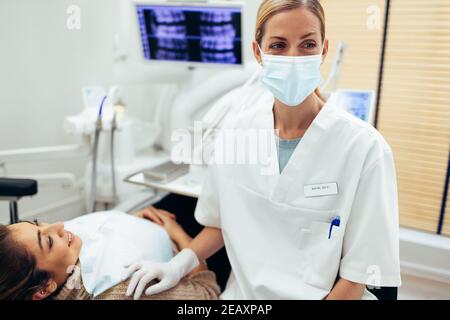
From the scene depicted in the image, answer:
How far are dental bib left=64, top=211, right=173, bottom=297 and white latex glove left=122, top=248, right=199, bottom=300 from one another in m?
0.03

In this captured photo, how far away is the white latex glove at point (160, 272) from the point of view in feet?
2.99

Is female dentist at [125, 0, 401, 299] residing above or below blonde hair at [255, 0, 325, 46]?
below

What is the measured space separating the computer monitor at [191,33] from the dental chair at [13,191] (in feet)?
2.88

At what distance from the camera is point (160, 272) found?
3.15ft

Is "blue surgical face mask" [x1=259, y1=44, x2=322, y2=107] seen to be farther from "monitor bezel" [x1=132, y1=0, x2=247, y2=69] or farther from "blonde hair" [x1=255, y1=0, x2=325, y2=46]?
"monitor bezel" [x1=132, y1=0, x2=247, y2=69]

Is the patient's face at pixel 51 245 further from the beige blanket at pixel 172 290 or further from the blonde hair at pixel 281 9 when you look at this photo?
the blonde hair at pixel 281 9

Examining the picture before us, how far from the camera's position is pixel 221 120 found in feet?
3.97

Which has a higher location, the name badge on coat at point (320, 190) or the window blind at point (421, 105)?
the window blind at point (421, 105)

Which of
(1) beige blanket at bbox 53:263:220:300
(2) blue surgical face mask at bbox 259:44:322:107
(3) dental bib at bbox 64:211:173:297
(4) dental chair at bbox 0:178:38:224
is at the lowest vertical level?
(1) beige blanket at bbox 53:263:220:300

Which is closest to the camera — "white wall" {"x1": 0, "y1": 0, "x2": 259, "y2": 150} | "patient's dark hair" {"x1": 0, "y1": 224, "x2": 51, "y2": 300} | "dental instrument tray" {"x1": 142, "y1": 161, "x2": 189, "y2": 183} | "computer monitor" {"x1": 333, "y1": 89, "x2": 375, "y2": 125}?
"patient's dark hair" {"x1": 0, "y1": 224, "x2": 51, "y2": 300}

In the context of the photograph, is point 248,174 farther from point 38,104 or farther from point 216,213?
point 38,104

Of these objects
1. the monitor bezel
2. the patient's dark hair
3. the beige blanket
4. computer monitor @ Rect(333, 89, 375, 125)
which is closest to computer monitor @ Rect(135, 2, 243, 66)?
the monitor bezel

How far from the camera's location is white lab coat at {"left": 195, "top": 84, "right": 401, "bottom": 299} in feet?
2.70

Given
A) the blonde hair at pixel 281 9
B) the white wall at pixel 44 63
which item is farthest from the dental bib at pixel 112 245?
the blonde hair at pixel 281 9
